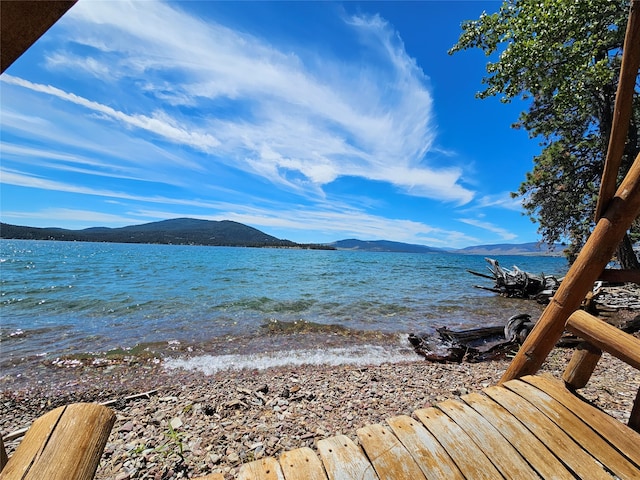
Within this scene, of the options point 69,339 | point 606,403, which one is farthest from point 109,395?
point 606,403

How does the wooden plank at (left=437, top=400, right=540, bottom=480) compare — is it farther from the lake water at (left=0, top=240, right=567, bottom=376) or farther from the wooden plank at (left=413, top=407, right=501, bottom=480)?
the lake water at (left=0, top=240, right=567, bottom=376)

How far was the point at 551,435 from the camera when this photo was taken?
2.32m

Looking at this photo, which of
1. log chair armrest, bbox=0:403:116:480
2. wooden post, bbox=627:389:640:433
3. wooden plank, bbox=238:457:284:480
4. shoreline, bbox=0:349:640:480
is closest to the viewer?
log chair armrest, bbox=0:403:116:480

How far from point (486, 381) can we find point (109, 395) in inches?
331

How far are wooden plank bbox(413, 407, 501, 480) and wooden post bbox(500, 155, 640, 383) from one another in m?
1.44

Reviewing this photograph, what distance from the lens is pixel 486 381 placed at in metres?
6.21

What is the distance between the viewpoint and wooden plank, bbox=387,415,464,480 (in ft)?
6.74

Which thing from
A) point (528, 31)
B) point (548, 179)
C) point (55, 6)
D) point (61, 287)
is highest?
point (528, 31)

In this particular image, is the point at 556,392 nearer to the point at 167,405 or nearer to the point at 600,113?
the point at 167,405

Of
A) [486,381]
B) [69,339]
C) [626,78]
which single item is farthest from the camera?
[69,339]

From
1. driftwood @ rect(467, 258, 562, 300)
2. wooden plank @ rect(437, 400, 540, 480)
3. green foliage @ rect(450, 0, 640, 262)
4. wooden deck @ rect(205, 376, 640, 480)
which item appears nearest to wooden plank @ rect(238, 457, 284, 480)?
wooden deck @ rect(205, 376, 640, 480)

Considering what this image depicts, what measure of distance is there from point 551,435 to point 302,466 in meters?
2.07

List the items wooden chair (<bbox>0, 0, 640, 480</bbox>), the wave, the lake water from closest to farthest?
wooden chair (<bbox>0, 0, 640, 480</bbox>) → the wave → the lake water

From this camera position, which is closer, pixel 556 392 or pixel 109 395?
pixel 556 392
